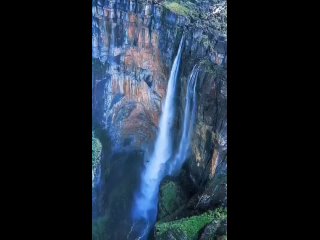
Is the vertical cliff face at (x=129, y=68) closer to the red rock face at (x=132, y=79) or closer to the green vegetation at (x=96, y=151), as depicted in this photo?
the red rock face at (x=132, y=79)

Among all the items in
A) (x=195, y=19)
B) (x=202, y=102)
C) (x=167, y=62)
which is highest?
(x=195, y=19)

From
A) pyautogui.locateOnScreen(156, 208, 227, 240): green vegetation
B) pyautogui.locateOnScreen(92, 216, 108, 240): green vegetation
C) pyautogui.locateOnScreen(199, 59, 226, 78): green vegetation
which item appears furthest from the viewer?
pyautogui.locateOnScreen(199, 59, 226, 78): green vegetation

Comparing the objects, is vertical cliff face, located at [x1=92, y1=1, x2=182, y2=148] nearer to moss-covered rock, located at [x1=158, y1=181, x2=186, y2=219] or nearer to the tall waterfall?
the tall waterfall

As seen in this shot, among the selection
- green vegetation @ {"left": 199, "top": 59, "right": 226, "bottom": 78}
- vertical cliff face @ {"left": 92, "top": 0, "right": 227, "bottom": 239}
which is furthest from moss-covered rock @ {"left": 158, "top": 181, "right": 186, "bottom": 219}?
green vegetation @ {"left": 199, "top": 59, "right": 226, "bottom": 78}

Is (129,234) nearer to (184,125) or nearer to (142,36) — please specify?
(184,125)

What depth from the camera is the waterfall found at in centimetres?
362

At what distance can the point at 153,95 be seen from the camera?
142 inches

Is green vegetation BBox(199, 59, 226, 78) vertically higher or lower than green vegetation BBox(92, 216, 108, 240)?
higher

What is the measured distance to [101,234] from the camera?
3465 mm

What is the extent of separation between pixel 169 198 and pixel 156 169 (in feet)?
0.66

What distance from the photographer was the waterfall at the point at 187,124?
362cm

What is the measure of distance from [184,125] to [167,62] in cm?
41

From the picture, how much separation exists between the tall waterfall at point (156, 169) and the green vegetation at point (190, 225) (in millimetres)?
83

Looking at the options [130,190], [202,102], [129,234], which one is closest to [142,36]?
[202,102]
